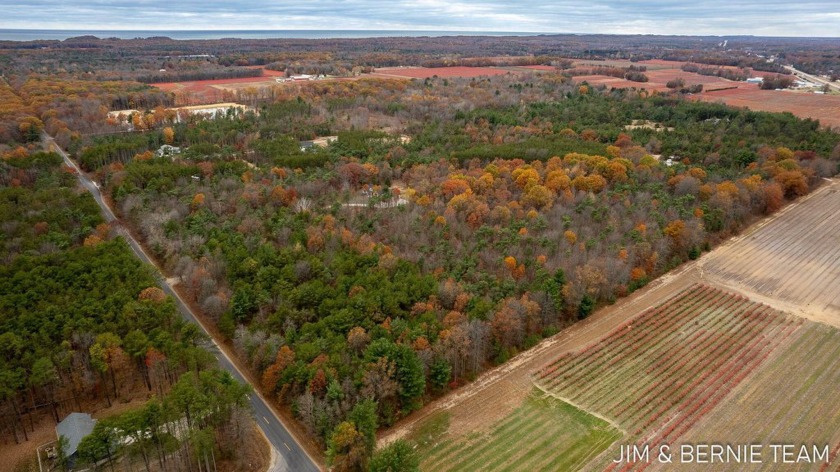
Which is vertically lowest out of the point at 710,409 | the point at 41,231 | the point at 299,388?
the point at 710,409

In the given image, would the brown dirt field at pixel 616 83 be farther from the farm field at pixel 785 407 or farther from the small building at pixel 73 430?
the small building at pixel 73 430

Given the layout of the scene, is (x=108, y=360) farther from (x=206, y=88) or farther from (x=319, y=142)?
(x=206, y=88)

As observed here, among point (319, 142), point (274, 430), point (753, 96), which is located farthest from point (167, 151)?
point (753, 96)

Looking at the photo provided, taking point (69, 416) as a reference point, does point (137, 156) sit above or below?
above

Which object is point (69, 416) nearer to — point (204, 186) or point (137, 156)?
point (204, 186)

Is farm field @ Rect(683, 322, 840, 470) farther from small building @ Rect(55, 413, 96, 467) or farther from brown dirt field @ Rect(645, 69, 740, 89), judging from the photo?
brown dirt field @ Rect(645, 69, 740, 89)

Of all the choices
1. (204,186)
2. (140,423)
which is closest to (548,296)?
(140,423)

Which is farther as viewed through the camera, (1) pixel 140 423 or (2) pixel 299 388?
(2) pixel 299 388
